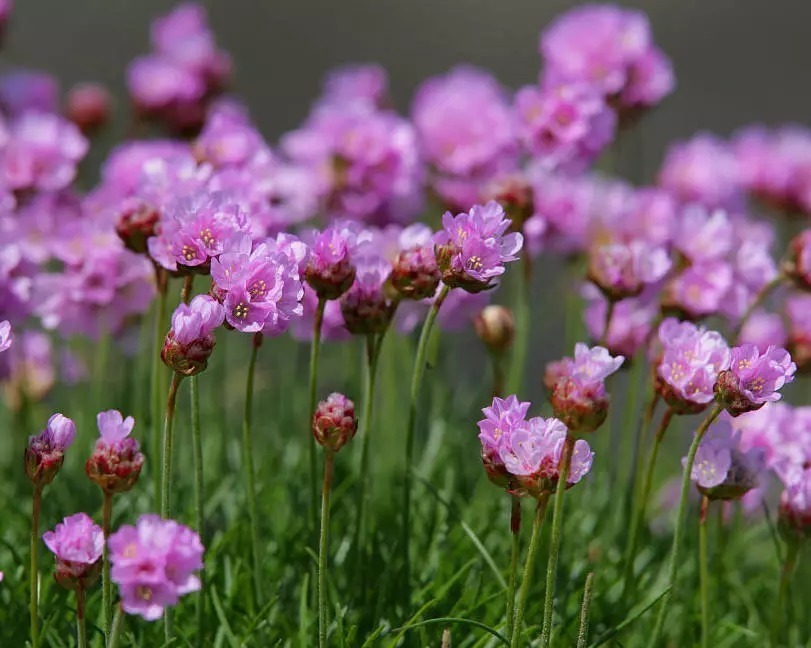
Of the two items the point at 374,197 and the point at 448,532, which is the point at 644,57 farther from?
the point at 448,532

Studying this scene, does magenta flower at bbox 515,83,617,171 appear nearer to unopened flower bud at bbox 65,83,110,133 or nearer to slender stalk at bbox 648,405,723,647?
slender stalk at bbox 648,405,723,647

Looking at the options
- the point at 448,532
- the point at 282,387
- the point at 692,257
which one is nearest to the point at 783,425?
the point at 692,257

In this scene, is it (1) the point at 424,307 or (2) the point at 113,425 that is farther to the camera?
(1) the point at 424,307

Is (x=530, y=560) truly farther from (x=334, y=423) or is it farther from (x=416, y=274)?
(x=416, y=274)

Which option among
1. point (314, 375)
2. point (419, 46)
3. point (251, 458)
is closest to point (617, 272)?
point (314, 375)

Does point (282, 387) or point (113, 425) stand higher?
point (113, 425)

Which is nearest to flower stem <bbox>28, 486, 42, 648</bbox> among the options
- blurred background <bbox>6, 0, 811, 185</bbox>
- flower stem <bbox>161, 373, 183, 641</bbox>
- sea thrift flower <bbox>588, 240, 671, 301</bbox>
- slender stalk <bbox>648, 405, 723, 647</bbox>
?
flower stem <bbox>161, 373, 183, 641</bbox>

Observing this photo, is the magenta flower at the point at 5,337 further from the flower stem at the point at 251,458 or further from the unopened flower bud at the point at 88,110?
the unopened flower bud at the point at 88,110
